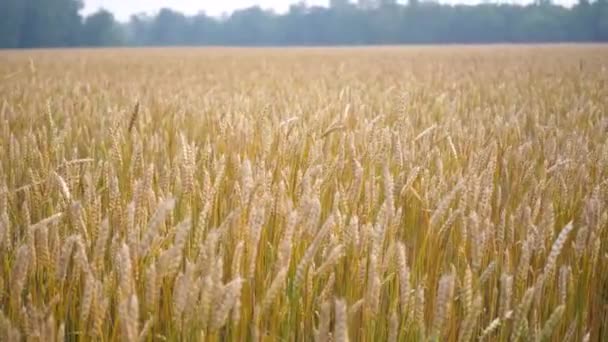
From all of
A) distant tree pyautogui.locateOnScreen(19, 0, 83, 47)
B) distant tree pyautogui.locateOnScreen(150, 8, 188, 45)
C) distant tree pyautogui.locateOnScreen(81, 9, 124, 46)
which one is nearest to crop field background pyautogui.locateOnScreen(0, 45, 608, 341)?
distant tree pyautogui.locateOnScreen(19, 0, 83, 47)

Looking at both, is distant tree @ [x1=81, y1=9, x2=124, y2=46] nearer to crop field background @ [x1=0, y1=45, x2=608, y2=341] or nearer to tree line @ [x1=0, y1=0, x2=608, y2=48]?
tree line @ [x1=0, y1=0, x2=608, y2=48]

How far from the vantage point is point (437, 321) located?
2.55 ft

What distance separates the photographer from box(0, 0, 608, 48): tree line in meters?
67.2

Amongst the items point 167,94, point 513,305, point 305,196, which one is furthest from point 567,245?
point 167,94

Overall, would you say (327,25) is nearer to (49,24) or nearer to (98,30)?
(98,30)

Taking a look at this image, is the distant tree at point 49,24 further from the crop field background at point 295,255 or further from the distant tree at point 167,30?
the crop field background at point 295,255

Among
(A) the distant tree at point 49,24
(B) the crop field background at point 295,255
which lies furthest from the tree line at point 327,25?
(B) the crop field background at point 295,255

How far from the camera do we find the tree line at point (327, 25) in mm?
A: 67188

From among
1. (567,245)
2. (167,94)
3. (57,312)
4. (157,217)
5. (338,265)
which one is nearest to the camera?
(157,217)

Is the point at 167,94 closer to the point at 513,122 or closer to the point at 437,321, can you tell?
the point at 513,122

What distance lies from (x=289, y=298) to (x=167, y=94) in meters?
4.14

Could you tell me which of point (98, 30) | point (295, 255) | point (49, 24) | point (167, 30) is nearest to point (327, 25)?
point (167, 30)

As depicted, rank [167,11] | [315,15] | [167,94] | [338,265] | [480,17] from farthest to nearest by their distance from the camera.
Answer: [167,11]
[315,15]
[480,17]
[167,94]
[338,265]

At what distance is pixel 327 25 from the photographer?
85875 millimetres
